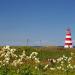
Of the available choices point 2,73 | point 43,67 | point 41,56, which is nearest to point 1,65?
point 2,73

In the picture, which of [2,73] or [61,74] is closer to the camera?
[2,73]

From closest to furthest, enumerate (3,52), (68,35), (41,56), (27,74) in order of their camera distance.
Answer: (3,52) < (27,74) < (41,56) < (68,35)

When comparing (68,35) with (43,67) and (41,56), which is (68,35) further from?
(43,67)

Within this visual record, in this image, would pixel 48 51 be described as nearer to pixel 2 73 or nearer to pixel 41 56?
pixel 41 56

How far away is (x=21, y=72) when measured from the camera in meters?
13.6

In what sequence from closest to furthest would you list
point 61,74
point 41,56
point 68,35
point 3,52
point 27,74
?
1. point 3,52
2. point 27,74
3. point 61,74
4. point 41,56
5. point 68,35

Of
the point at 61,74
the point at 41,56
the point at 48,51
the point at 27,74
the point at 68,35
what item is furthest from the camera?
the point at 68,35

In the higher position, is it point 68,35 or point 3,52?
point 68,35

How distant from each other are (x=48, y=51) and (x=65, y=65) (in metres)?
18.9

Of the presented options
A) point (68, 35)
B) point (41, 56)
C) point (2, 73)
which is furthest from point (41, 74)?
point (68, 35)

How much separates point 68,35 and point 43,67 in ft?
90.6

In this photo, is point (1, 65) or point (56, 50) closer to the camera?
point (1, 65)

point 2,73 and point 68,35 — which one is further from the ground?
point 68,35

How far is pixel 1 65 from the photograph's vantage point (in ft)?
42.9
